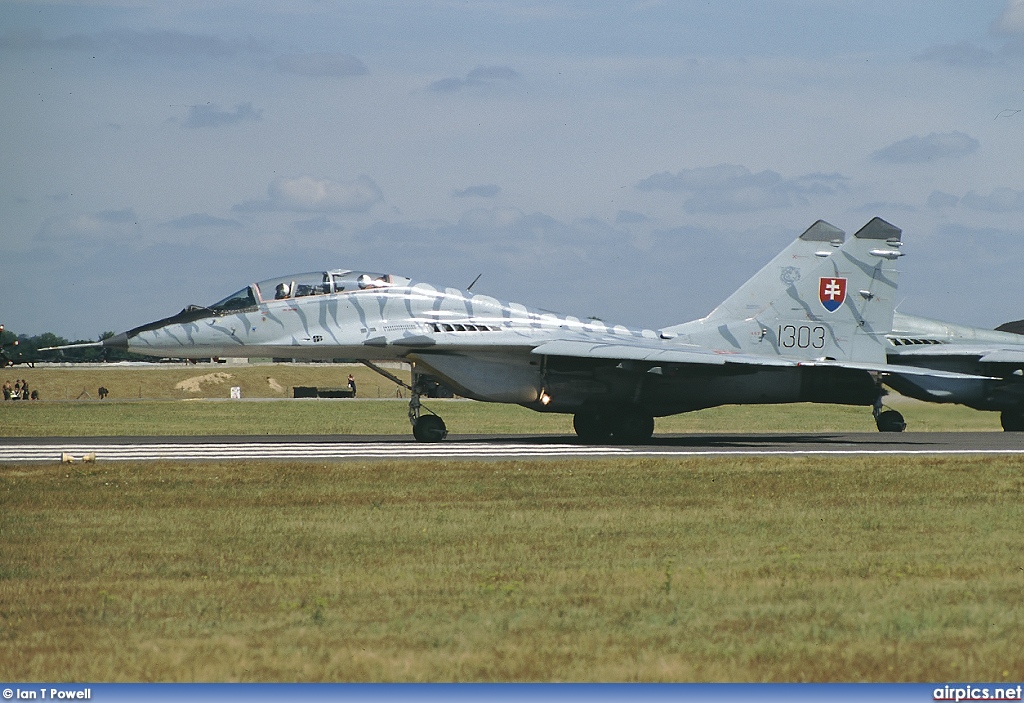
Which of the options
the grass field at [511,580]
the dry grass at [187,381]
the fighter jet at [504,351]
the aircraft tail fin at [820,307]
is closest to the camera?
the grass field at [511,580]

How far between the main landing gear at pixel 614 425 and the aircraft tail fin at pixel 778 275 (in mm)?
3235

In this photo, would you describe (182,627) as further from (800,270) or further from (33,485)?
(800,270)

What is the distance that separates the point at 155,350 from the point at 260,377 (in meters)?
55.0

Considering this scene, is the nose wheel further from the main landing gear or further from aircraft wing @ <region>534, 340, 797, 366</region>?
the main landing gear

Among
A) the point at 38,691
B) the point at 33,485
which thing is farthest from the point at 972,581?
the point at 33,485

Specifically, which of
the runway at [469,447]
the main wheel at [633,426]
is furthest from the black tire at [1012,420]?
the main wheel at [633,426]

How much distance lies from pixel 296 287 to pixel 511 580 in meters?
16.1

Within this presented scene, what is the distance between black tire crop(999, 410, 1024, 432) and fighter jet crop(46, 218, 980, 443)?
698 cm

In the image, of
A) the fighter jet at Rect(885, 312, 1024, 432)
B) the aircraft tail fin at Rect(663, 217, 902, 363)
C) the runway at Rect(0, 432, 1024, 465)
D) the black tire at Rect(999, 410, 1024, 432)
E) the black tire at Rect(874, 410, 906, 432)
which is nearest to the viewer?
the runway at Rect(0, 432, 1024, 465)

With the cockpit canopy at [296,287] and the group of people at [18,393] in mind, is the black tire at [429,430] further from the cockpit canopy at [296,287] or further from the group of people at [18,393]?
the group of people at [18,393]

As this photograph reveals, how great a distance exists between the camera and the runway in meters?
20.3

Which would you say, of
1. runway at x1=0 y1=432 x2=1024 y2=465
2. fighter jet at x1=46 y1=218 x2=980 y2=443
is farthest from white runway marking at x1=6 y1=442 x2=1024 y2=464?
fighter jet at x1=46 y1=218 x2=980 y2=443

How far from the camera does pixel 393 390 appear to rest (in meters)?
77.5

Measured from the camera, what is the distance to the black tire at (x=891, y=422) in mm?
29969
